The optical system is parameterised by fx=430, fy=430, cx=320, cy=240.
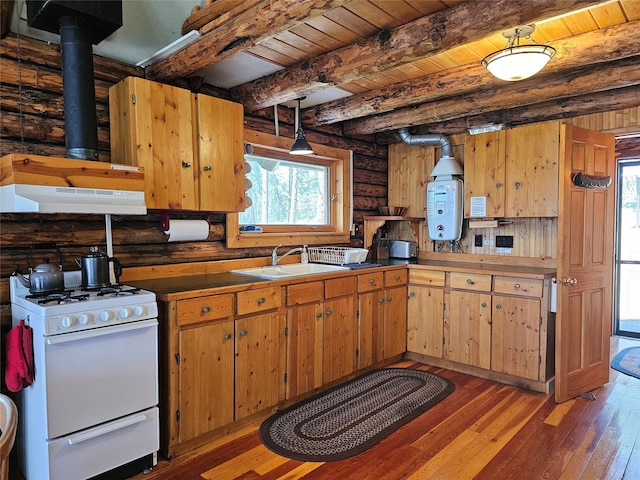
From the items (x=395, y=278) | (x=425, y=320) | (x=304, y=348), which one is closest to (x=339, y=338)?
(x=304, y=348)

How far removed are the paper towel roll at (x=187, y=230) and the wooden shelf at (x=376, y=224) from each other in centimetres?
195

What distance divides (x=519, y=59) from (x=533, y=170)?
5.06 ft

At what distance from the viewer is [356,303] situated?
3521mm

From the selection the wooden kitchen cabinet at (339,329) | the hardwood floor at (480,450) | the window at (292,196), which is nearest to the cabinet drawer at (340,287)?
the wooden kitchen cabinet at (339,329)

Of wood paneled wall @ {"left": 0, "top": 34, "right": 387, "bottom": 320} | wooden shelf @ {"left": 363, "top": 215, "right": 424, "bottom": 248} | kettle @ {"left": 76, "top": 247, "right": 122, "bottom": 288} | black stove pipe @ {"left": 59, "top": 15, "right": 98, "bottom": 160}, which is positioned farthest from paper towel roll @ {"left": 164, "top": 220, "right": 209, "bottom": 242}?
wooden shelf @ {"left": 363, "top": 215, "right": 424, "bottom": 248}

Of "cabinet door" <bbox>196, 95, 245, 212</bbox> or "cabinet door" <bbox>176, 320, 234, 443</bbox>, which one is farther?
"cabinet door" <bbox>196, 95, 245, 212</bbox>

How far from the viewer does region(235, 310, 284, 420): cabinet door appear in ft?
8.89

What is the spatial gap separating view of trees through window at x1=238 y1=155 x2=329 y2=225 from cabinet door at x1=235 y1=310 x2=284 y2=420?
3.46 ft

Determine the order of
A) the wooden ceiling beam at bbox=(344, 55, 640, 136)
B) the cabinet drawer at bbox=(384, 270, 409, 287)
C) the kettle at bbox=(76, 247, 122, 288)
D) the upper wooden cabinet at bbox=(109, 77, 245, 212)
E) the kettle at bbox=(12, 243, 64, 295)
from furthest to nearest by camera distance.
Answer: the cabinet drawer at bbox=(384, 270, 409, 287) < the wooden ceiling beam at bbox=(344, 55, 640, 136) < the upper wooden cabinet at bbox=(109, 77, 245, 212) < the kettle at bbox=(76, 247, 122, 288) < the kettle at bbox=(12, 243, 64, 295)

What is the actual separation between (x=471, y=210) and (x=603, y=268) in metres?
1.13

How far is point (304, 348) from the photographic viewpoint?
3.11 meters

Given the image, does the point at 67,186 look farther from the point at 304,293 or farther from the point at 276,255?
the point at 276,255

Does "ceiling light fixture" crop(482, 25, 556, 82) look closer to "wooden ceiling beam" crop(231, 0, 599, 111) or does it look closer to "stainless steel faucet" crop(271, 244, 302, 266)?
"wooden ceiling beam" crop(231, 0, 599, 111)

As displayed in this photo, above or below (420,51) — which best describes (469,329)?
below
